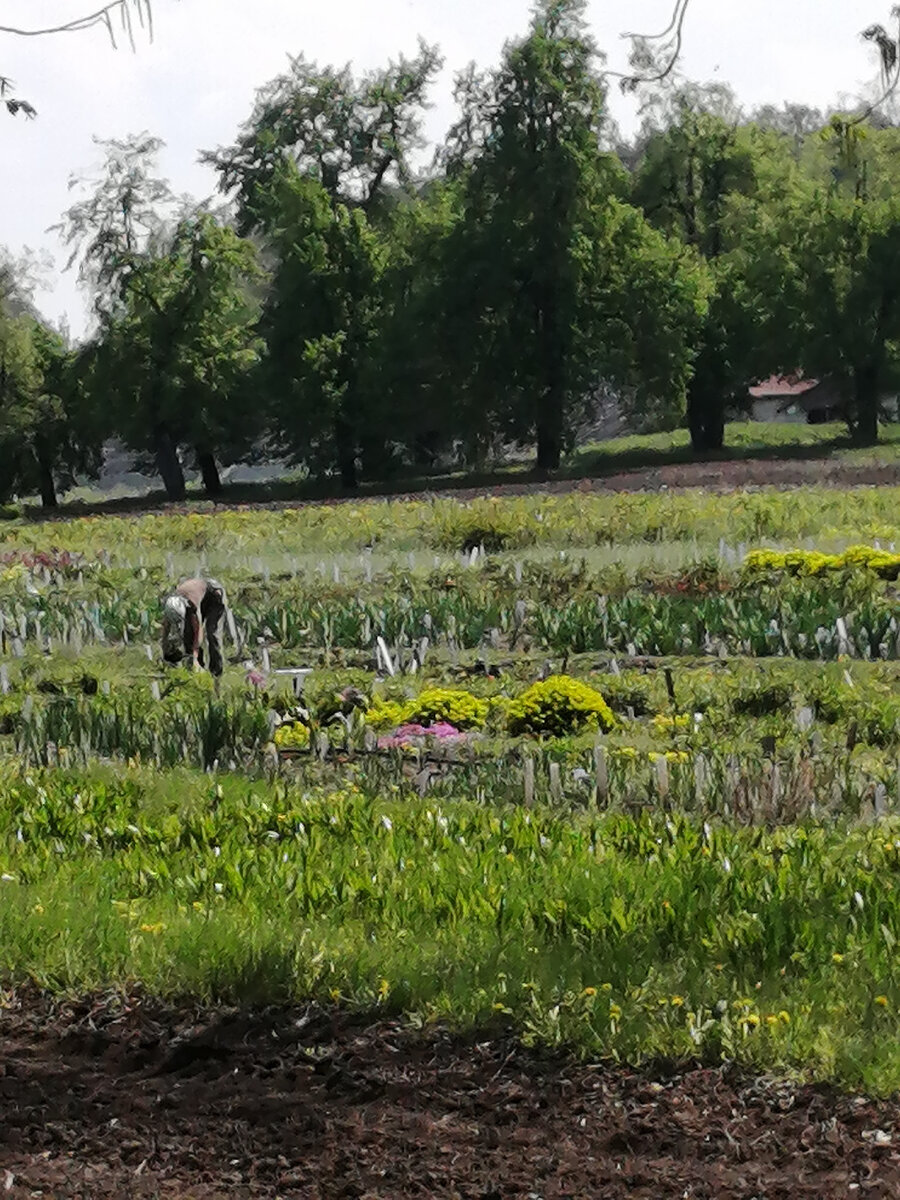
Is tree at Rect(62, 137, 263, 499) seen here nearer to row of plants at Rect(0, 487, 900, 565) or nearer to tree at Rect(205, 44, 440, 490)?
tree at Rect(205, 44, 440, 490)

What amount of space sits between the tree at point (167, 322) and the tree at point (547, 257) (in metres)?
8.84

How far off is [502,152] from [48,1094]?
134 ft

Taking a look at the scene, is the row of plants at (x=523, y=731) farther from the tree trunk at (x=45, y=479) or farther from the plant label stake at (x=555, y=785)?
the tree trunk at (x=45, y=479)

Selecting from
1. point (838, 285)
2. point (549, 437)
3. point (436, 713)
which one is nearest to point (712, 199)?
point (838, 285)

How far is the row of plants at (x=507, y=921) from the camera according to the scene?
14.7 ft

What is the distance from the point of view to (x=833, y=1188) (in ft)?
12.0

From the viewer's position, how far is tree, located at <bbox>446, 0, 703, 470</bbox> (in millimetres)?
42719

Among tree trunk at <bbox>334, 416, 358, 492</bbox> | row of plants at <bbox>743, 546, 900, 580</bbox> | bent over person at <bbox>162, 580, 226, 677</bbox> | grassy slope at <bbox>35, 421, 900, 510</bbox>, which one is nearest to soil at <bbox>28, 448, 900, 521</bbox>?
grassy slope at <bbox>35, 421, 900, 510</bbox>

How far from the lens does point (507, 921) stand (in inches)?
211

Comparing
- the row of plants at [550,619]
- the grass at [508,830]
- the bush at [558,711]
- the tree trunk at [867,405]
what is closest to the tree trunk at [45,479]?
the tree trunk at [867,405]

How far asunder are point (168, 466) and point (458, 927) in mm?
46089

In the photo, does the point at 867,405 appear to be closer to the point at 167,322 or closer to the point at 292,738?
the point at 167,322

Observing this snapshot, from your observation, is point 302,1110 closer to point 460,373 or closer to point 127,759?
point 127,759

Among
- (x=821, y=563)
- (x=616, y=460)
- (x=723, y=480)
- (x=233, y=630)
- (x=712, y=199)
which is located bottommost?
(x=233, y=630)
